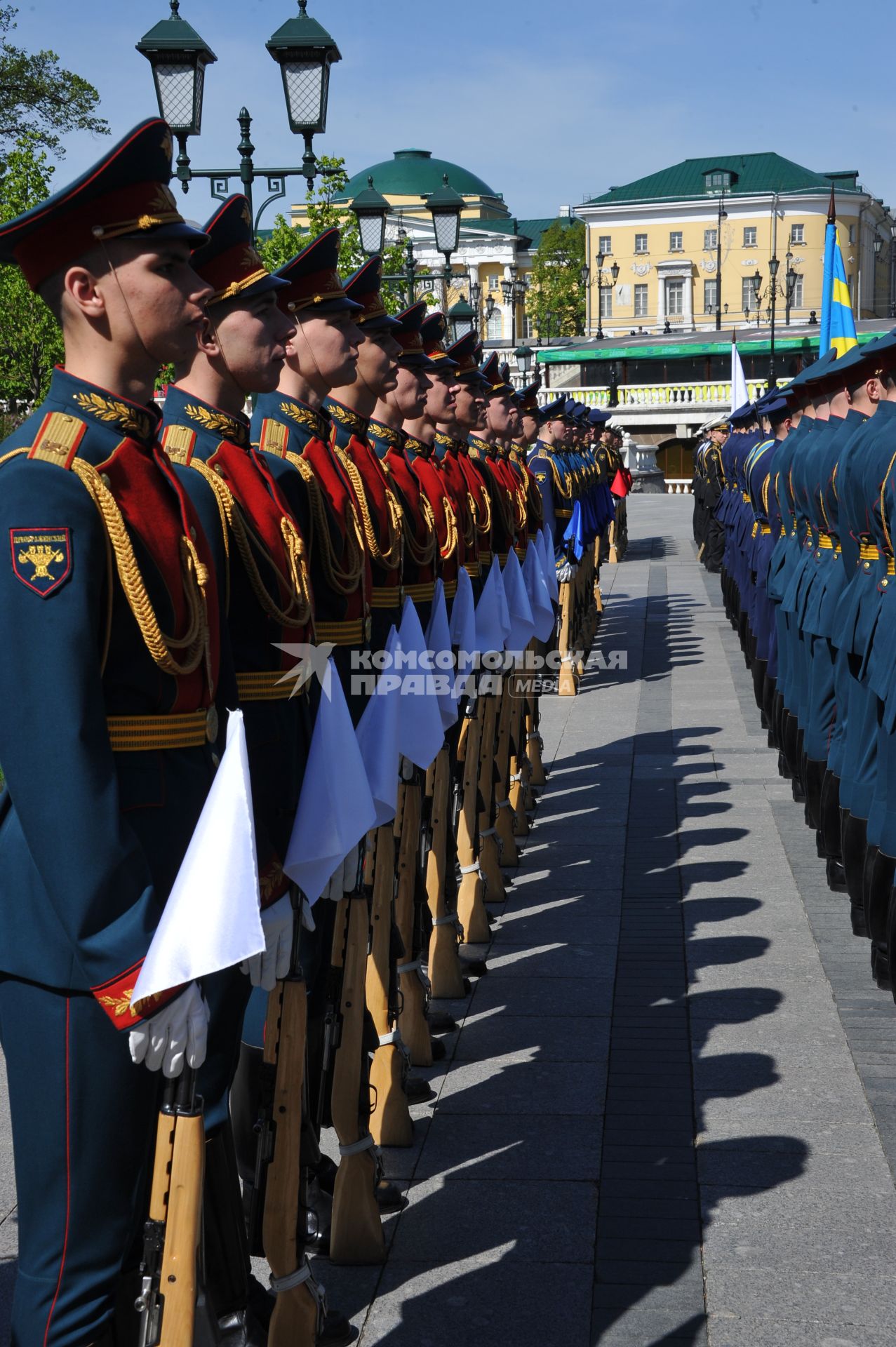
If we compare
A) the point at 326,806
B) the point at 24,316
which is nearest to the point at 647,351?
the point at 24,316

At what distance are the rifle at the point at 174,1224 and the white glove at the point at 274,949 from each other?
660 millimetres

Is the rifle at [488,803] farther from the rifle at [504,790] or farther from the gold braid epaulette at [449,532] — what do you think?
the gold braid epaulette at [449,532]

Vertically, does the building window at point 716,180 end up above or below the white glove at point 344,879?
above

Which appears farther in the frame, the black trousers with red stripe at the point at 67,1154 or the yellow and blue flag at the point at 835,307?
the yellow and blue flag at the point at 835,307

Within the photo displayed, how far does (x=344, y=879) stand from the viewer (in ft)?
13.0

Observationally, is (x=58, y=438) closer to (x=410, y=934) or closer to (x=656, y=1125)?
(x=410, y=934)

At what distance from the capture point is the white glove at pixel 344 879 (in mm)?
3914

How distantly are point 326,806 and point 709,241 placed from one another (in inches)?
4110

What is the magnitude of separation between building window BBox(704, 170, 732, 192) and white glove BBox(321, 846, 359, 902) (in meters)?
103

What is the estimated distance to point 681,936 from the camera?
22.9 ft

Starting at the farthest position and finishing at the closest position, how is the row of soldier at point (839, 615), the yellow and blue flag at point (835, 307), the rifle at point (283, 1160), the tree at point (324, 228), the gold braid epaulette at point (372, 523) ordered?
the tree at point (324, 228) < the yellow and blue flag at point (835, 307) < the row of soldier at point (839, 615) < the gold braid epaulette at point (372, 523) < the rifle at point (283, 1160)

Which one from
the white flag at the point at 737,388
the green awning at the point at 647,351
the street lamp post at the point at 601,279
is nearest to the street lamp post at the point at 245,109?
the white flag at the point at 737,388

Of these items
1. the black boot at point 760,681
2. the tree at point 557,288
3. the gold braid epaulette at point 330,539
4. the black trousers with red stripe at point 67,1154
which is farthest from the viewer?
the tree at point 557,288

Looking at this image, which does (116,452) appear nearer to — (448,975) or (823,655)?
(448,975)
